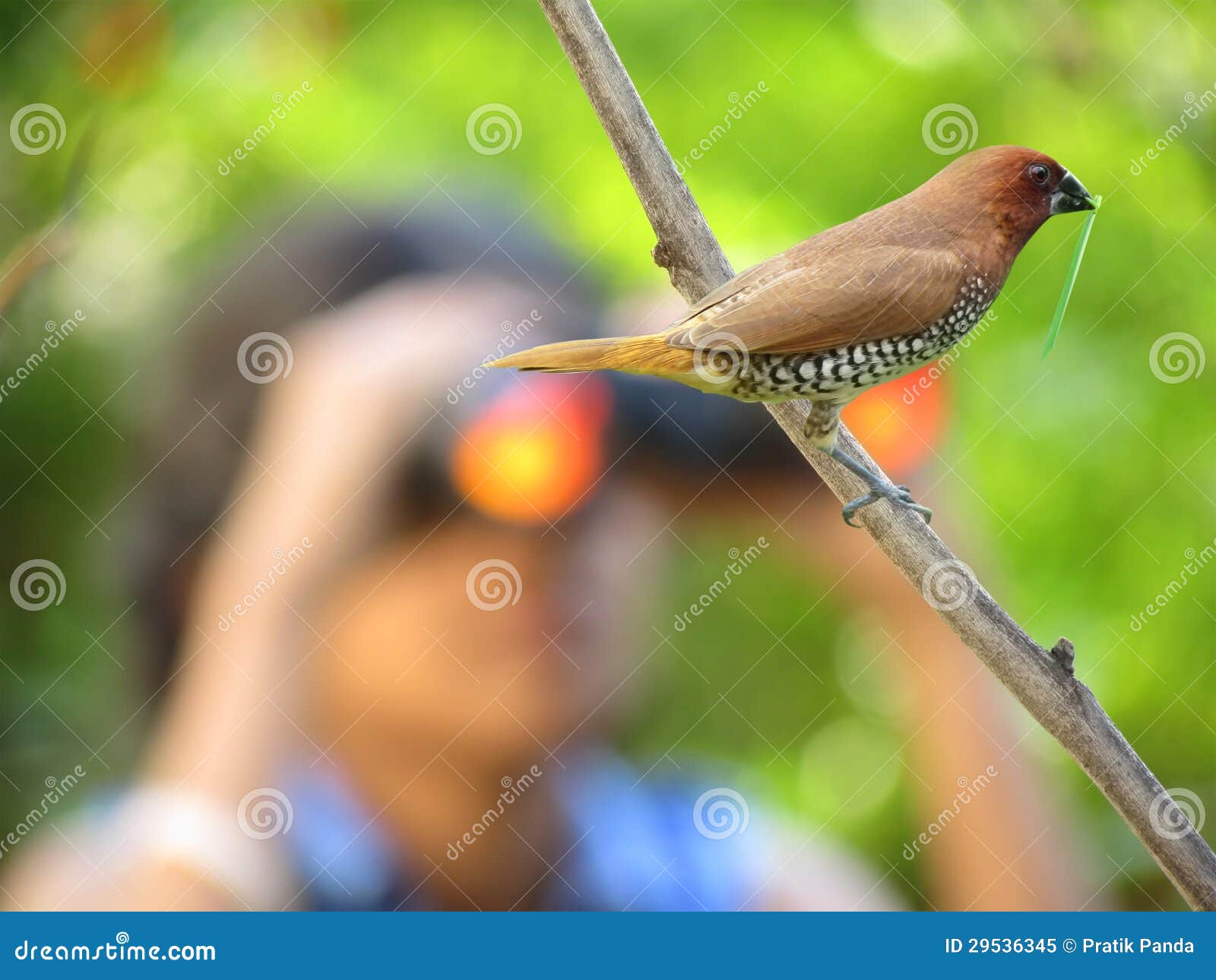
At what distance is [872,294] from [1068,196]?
4.8 inches

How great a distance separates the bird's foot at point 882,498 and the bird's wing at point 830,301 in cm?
15

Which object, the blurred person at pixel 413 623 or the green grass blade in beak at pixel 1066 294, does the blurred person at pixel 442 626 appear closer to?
the blurred person at pixel 413 623

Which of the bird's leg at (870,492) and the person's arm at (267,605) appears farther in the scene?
the person's arm at (267,605)

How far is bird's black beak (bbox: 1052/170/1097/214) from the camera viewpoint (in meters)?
0.55

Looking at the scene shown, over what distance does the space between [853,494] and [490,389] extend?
85 cm

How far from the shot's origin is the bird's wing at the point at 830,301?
20.1 inches

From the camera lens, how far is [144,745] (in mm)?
1574

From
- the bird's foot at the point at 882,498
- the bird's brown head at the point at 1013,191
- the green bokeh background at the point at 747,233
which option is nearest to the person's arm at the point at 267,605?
the green bokeh background at the point at 747,233

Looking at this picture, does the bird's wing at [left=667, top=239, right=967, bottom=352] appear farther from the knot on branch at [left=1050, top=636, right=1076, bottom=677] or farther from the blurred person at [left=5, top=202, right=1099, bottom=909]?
the blurred person at [left=5, top=202, right=1099, bottom=909]

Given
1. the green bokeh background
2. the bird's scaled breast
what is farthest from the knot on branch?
the green bokeh background

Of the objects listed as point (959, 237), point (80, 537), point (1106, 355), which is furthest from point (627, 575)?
point (959, 237)

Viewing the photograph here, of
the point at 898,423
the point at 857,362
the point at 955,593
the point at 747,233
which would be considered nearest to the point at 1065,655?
the point at 955,593

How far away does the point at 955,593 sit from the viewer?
667mm

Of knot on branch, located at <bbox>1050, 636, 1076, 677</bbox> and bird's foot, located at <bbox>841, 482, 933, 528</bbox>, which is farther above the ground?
bird's foot, located at <bbox>841, 482, 933, 528</bbox>
